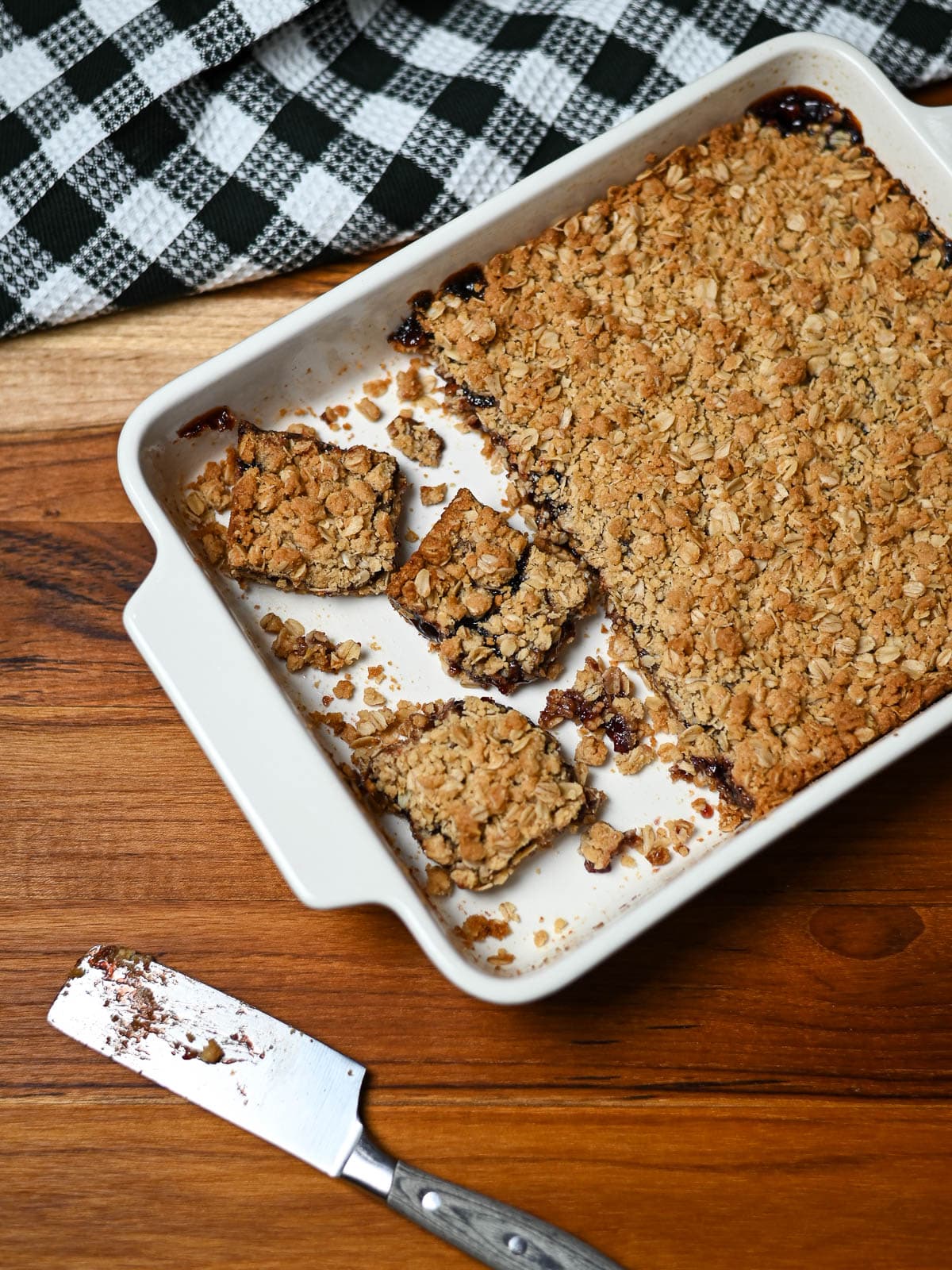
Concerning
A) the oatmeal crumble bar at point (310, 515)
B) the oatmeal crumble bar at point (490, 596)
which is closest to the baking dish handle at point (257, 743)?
the oatmeal crumble bar at point (310, 515)

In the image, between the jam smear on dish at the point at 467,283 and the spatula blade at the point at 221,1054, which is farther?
the jam smear on dish at the point at 467,283

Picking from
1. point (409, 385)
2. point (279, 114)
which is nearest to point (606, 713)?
point (409, 385)

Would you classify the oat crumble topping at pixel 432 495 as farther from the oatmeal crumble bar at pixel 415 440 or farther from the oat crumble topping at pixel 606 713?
the oat crumble topping at pixel 606 713

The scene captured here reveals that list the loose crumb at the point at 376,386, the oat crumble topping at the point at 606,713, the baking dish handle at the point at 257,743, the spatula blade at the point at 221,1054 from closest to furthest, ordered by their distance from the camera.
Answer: the baking dish handle at the point at 257,743
the spatula blade at the point at 221,1054
the oat crumble topping at the point at 606,713
the loose crumb at the point at 376,386

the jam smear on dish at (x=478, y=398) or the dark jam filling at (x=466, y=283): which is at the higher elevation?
the dark jam filling at (x=466, y=283)

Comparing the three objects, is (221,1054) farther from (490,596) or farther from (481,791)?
(490,596)

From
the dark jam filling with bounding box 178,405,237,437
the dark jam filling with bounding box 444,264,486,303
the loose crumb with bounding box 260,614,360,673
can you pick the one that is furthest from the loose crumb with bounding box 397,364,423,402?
the loose crumb with bounding box 260,614,360,673

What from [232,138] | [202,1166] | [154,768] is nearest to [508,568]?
[154,768]
